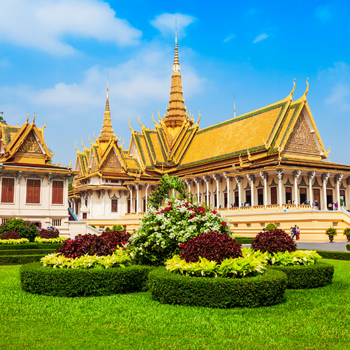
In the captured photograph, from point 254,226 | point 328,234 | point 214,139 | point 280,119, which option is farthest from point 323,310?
point 214,139

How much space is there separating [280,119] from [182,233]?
2677 centimetres

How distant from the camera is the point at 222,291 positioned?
7.21 meters

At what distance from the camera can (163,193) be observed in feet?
122

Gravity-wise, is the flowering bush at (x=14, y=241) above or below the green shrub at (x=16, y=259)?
above

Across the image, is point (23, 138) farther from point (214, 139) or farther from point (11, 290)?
point (11, 290)

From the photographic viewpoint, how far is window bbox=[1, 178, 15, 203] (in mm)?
27766

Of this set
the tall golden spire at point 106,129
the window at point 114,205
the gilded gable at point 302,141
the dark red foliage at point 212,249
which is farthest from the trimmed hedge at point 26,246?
the tall golden spire at point 106,129

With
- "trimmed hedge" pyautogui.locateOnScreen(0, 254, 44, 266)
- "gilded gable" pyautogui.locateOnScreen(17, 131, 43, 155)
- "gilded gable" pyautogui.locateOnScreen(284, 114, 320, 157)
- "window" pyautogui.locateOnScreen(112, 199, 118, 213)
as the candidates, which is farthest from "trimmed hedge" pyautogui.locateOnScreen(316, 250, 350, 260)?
"window" pyautogui.locateOnScreen(112, 199, 118, 213)

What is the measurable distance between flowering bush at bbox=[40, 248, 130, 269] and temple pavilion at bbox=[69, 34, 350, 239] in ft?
65.0

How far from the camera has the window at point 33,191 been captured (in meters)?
28.6

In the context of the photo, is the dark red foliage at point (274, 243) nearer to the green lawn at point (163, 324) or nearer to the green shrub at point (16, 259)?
the green lawn at point (163, 324)

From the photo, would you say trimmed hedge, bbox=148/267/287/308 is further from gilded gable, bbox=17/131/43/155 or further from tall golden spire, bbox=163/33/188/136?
tall golden spire, bbox=163/33/188/136

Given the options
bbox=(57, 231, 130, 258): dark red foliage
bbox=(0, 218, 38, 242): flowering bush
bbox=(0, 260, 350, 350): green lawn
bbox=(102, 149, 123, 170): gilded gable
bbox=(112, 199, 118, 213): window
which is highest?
bbox=(102, 149, 123, 170): gilded gable

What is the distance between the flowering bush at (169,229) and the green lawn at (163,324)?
1835 millimetres
